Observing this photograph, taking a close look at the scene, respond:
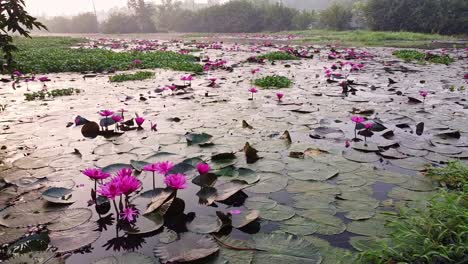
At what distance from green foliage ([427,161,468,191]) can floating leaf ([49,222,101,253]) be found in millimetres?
2507

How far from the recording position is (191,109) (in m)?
4.83

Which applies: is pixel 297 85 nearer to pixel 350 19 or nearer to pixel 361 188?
pixel 361 188

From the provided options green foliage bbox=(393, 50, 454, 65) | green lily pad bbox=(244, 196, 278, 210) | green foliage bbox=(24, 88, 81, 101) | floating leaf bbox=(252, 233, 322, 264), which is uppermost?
green foliage bbox=(393, 50, 454, 65)

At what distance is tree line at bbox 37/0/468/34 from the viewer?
2798 centimetres

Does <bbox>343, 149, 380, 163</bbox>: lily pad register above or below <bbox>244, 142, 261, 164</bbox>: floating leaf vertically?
below

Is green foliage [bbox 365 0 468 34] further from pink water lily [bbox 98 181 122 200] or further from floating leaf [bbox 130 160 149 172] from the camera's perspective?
pink water lily [bbox 98 181 122 200]

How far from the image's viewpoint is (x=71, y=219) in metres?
2.08

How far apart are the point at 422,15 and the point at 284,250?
32.8m

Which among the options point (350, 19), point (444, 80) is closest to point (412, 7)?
point (350, 19)

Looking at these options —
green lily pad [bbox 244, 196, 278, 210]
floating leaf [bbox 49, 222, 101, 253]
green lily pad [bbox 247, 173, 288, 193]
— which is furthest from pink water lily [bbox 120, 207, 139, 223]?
green lily pad [bbox 247, 173, 288, 193]

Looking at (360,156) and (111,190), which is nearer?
(111,190)

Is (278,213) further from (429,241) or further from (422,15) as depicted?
(422,15)

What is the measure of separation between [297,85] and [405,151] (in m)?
3.73

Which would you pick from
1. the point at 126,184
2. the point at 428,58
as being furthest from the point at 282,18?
the point at 126,184
